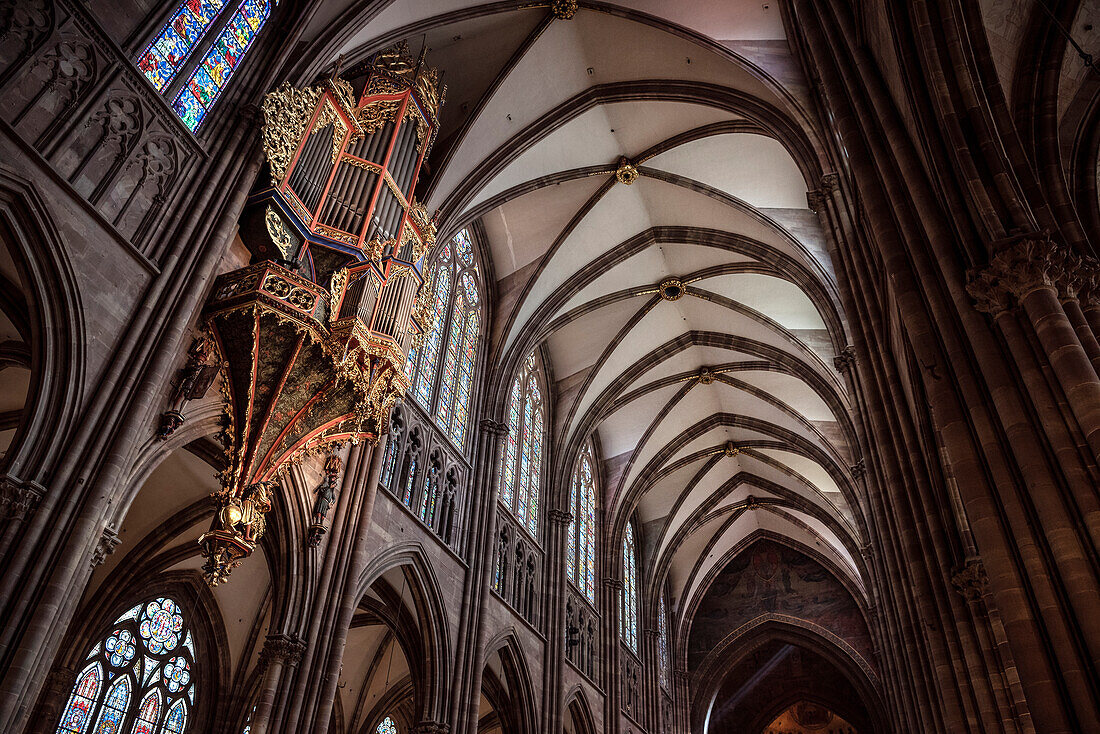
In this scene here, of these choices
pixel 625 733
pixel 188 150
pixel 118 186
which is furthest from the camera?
pixel 625 733

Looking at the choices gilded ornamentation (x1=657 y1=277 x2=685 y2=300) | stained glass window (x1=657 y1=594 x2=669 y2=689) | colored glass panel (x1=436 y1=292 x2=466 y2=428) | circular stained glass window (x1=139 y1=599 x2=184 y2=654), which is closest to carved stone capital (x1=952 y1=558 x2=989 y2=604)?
colored glass panel (x1=436 y1=292 x2=466 y2=428)

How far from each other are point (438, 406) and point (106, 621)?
6.61m

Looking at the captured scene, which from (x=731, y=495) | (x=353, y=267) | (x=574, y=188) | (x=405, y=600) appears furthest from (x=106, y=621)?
(x=731, y=495)

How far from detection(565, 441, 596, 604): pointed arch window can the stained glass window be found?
563 cm

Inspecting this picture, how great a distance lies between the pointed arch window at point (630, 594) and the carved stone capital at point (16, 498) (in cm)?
1921

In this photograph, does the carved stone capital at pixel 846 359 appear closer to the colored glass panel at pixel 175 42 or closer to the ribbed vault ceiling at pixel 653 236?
the ribbed vault ceiling at pixel 653 236

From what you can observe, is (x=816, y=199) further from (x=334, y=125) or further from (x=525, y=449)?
(x=525, y=449)

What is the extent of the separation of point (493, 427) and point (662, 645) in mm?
15104

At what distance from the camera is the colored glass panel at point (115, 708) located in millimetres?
13845

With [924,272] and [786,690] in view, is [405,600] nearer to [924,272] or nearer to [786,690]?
[924,272]

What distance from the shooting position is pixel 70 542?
707cm

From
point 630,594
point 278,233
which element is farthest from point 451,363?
point 630,594

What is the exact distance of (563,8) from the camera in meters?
14.4

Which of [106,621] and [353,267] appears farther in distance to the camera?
[106,621]
